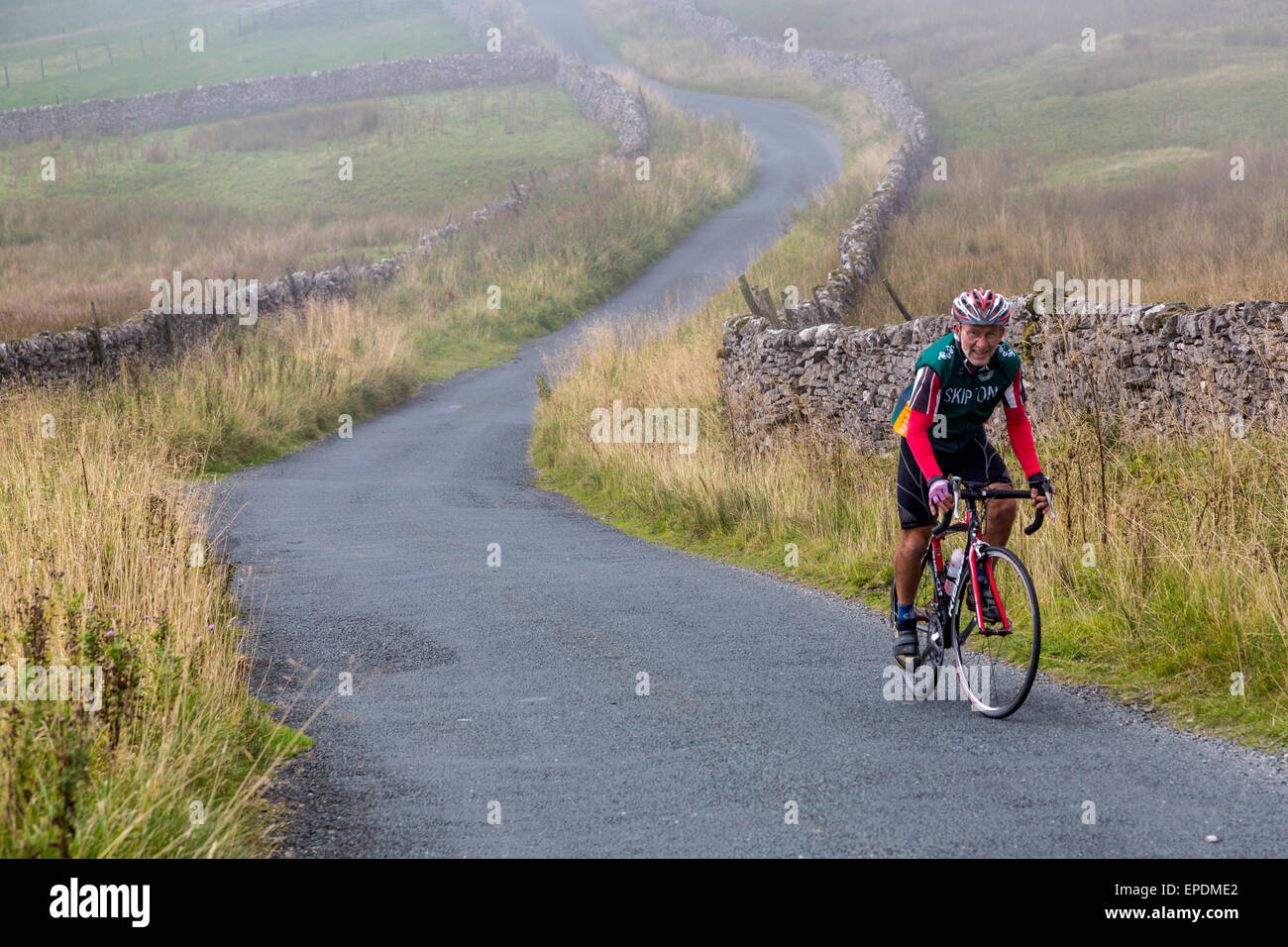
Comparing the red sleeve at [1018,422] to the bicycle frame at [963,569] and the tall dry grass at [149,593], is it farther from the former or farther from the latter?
the tall dry grass at [149,593]

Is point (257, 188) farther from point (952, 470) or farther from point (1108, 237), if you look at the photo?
point (952, 470)

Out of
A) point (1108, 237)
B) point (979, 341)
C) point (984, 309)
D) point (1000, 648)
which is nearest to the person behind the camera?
point (984, 309)

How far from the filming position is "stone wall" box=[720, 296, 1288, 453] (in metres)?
8.85

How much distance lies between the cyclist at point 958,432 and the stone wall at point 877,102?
9435 mm

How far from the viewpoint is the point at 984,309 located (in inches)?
223

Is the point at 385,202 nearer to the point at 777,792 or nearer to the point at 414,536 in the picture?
the point at 414,536

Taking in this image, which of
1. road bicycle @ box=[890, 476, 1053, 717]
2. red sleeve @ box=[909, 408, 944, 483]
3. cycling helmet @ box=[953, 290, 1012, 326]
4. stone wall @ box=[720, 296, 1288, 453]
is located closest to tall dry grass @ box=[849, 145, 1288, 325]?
stone wall @ box=[720, 296, 1288, 453]

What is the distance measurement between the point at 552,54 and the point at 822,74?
46.0 ft

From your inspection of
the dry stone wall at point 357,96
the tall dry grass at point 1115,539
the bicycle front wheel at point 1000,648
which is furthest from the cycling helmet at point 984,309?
the dry stone wall at point 357,96

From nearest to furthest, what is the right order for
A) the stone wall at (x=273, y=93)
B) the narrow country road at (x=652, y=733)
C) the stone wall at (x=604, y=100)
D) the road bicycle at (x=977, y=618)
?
1. the narrow country road at (x=652, y=733)
2. the road bicycle at (x=977, y=618)
3. the stone wall at (x=604, y=100)
4. the stone wall at (x=273, y=93)

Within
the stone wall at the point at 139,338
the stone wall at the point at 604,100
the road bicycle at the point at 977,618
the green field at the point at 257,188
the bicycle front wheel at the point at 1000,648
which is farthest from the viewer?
the stone wall at the point at 604,100

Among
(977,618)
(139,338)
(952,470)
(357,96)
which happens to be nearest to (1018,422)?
(952,470)

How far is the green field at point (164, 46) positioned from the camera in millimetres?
56688

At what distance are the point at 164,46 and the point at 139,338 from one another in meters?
54.3
